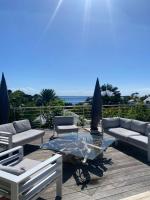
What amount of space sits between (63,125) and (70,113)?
90.8 inches

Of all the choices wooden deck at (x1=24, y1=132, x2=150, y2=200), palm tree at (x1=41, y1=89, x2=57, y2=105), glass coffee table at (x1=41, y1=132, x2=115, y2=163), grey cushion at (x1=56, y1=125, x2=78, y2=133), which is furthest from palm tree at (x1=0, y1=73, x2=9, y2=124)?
palm tree at (x1=41, y1=89, x2=57, y2=105)

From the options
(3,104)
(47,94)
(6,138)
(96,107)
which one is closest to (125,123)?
(96,107)

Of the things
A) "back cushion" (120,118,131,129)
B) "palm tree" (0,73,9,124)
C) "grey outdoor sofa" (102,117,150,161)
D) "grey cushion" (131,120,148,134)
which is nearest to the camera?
"grey outdoor sofa" (102,117,150,161)

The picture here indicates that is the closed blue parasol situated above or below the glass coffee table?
above

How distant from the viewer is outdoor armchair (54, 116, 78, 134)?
23.3 ft

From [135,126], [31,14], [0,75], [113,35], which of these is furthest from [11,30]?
[135,126]

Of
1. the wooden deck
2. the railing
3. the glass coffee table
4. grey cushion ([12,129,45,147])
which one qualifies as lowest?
the wooden deck

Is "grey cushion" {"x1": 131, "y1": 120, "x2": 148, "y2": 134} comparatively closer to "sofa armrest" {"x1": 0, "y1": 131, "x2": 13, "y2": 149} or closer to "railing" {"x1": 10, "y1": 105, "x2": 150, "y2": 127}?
"railing" {"x1": 10, "y1": 105, "x2": 150, "y2": 127}

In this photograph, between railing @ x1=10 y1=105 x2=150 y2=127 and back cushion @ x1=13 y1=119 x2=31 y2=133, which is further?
railing @ x1=10 y1=105 x2=150 y2=127

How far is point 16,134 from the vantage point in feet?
19.9

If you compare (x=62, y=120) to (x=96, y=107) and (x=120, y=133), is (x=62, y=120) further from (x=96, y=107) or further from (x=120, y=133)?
(x=120, y=133)

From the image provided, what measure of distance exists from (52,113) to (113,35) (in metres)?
3.89

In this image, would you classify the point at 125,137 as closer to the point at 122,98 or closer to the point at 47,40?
the point at 47,40

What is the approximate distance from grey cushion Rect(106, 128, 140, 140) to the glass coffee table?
26.2 inches
